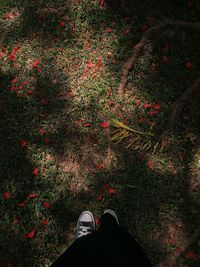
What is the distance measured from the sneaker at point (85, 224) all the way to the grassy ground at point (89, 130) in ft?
0.38

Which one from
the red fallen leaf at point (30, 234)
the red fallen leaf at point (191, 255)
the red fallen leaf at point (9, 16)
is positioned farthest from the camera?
the red fallen leaf at point (9, 16)

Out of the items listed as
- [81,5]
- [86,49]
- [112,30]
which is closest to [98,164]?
[86,49]

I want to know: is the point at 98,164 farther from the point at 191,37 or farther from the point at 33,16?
the point at 33,16

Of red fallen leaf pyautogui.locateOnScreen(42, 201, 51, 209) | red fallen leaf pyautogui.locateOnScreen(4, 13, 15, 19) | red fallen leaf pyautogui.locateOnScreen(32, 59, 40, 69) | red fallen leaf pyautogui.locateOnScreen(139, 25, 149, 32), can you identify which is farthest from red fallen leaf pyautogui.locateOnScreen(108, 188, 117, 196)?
red fallen leaf pyautogui.locateOnScreen(4, 13, 15, 19)

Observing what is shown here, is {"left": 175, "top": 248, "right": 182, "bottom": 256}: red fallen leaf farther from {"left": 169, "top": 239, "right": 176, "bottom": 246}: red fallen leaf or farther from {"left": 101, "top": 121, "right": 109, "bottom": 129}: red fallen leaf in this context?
{"left": 101, "top": 121, "right": 109, "bottom": 129}: red fallen leaf

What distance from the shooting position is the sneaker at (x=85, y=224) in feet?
11.5

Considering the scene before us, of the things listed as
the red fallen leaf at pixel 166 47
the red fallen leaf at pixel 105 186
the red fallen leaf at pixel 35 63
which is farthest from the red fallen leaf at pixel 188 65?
the red fallen leaf at pixel 35 63

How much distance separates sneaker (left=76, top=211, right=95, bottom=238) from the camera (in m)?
3.50

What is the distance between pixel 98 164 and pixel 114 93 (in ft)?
3.54

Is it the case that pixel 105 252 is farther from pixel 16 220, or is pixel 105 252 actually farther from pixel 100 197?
pixel 16 220

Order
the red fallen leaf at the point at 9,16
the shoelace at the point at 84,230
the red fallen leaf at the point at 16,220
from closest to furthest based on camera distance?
the shoelace at the point at 84,230, the red fallen leaf at the point at 16,220, the red fallen leaf at the point at 9,16

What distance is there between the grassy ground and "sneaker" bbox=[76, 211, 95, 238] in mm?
117

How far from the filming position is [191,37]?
4.18m

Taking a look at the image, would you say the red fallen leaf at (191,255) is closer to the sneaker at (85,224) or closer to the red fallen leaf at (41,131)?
the sneaker at (85,224)
